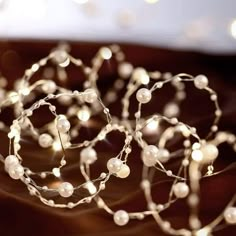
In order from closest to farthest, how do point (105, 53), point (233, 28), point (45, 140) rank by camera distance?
point (45, 140), point (105, 53), point (233, 28)

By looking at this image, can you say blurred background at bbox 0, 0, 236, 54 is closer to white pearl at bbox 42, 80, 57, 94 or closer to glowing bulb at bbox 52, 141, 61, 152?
white pearl at bbox 42, 80, 57, 94

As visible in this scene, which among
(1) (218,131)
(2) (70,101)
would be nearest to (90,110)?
(2) (70,101)

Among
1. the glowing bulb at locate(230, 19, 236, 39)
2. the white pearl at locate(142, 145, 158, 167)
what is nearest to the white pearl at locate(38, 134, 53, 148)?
the white pearl at locate(142, 145, 158, 167)

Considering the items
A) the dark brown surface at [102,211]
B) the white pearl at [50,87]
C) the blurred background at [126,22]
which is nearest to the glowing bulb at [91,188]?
the dark brown surface at [102,211]

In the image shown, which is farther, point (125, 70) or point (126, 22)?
point (126, 22)

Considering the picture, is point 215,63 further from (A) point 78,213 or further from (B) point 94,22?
(A) point 78,213

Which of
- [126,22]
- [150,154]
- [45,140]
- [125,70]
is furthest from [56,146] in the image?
[126,22]

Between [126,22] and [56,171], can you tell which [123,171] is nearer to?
[56,171]
